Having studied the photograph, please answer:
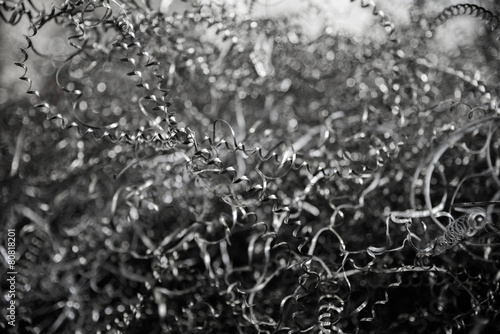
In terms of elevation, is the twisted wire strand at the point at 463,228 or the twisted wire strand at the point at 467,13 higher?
the twisted wire strand at the point at 467,13

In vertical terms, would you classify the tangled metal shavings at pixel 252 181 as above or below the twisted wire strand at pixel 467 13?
below

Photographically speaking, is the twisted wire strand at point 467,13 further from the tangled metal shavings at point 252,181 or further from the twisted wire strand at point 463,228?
the twisted wire strand at point 463,228

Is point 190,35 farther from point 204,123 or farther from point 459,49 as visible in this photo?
point 459,49

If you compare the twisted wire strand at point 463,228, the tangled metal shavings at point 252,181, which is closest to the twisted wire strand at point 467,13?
the tangled metal shavings at point 252,181

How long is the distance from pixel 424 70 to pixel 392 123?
0.14ft

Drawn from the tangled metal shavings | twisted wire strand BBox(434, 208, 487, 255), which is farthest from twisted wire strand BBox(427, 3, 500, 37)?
twisted wire strand BBox(434, 208, 487, 255)

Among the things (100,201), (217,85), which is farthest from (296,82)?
(100,201)

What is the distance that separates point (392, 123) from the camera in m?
0.32

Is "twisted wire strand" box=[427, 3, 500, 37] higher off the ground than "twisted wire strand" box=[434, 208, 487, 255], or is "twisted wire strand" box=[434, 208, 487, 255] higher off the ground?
"twisted wire strand" box=[427, 3, 500, 37]

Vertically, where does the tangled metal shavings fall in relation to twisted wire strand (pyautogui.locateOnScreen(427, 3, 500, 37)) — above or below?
below

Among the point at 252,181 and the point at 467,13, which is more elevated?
the point at 467,13

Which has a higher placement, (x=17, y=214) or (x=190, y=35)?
(x=190, y=35)

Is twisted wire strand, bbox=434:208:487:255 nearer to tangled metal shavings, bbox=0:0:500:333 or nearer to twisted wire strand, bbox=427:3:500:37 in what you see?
tangled metal shavings, bbox=0:0:500:333

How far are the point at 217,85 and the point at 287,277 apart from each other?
15 centimetres
